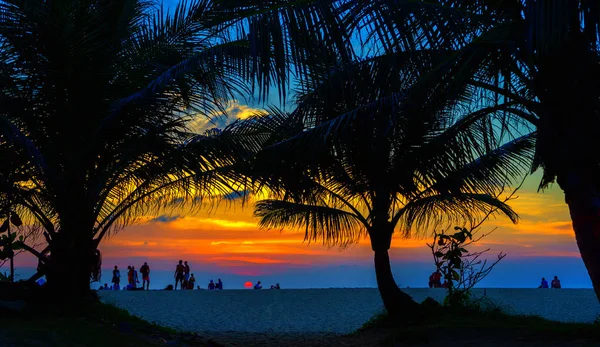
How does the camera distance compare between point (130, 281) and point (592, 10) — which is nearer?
point (592, 10)

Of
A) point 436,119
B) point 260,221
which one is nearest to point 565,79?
point 436,119

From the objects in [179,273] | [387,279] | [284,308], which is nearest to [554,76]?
[387,279]

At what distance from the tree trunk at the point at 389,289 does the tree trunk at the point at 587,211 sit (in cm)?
638

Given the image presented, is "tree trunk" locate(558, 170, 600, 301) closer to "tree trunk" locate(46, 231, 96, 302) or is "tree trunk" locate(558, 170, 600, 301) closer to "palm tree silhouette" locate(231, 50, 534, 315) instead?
"palm tree silhouette" locate(231, 50, 534, 315)

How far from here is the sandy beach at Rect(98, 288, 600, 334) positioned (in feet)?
49.9

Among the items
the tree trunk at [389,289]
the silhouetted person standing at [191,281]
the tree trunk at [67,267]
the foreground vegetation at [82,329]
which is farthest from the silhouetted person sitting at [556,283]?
the tree trunk at [67,267]

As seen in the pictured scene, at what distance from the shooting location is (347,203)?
13953 millimetres

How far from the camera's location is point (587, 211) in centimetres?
720

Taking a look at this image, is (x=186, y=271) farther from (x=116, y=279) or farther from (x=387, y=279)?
(x=387, y=279)

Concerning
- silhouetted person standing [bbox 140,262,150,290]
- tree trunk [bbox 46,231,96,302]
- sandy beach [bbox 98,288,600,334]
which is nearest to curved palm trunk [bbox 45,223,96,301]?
tree trunk [bbox 46,231,96,302]

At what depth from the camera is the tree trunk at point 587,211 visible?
23.5 ft

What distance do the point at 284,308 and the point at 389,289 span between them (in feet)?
21.0

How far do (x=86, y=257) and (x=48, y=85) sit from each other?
2724 millimetres

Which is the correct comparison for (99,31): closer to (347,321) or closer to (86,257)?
(86,257)
